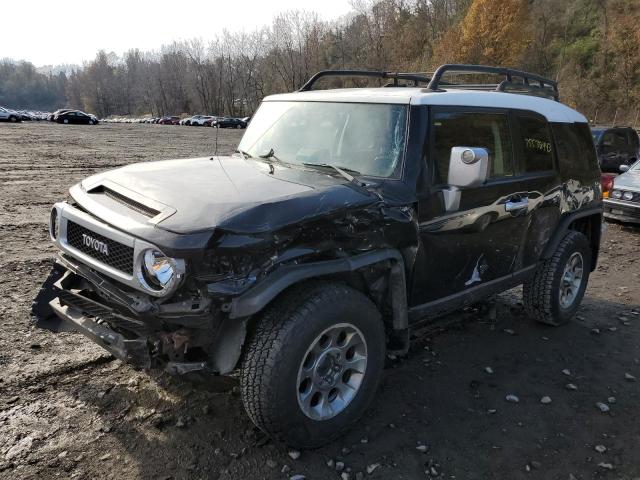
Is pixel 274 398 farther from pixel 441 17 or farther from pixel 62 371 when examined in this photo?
pixel 441 17

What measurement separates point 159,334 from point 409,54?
69.2m

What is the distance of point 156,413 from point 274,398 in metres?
1.07

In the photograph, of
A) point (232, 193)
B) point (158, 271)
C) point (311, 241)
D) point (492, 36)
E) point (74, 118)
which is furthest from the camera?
point (492, 36)

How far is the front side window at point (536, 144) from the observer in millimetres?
4316

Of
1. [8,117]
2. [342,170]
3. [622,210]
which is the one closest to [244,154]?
[342,170]

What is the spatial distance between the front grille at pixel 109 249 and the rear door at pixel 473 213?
1829mm

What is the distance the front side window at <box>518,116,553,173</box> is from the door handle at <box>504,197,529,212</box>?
10.7 inches

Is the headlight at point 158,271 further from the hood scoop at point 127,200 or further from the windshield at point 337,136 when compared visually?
the windshield at point 337,136

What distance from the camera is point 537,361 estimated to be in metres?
4.41

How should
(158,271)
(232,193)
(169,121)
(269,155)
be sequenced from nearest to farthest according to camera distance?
(158,271)
(232,193)
(269,155)
(169,121)

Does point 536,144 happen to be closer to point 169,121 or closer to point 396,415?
point 396,415

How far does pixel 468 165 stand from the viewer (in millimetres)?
3244

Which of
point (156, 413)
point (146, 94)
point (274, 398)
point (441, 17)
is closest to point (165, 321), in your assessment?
point (274, 398)

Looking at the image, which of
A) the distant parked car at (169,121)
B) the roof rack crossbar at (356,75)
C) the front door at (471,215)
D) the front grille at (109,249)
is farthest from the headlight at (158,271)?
the distant parked car at (169,121)
